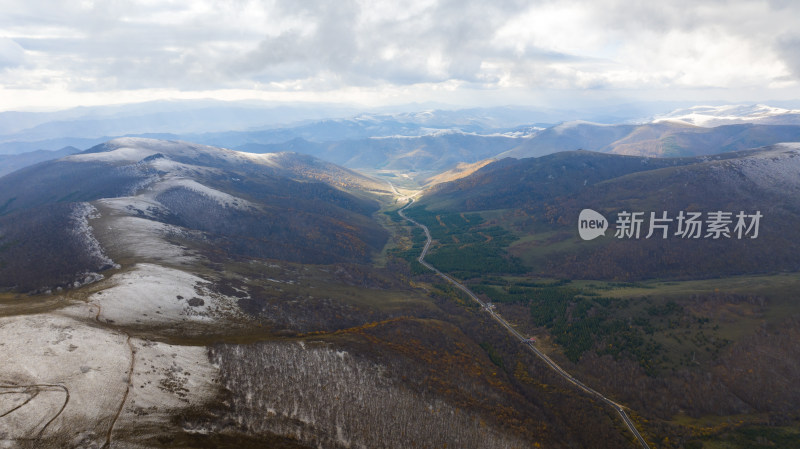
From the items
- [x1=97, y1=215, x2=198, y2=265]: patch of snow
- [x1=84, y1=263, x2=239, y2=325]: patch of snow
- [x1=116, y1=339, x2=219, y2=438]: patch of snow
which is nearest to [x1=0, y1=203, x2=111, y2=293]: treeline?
[x1=97, y1=215, x2=198, y2=265]: patch of snow

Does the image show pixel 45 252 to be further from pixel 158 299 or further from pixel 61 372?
pixel 61 372

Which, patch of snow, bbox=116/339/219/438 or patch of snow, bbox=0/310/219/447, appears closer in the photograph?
patch of snow, bbox=0/310/219/447

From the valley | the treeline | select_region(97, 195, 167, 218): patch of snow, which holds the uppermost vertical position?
select_region(97, 195, 167, 218): patch of snow

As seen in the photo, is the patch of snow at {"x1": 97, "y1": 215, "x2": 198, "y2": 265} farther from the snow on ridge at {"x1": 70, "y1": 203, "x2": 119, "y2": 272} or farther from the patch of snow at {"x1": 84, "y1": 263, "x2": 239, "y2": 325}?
the patch of snow at {"x1": 84, "y1": 263, "x2": 239, "y2": 325}

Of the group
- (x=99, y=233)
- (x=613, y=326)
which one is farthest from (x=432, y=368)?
(x=99, y=233)

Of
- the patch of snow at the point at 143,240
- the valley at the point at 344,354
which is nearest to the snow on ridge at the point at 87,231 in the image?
the valley at the point at 344,354

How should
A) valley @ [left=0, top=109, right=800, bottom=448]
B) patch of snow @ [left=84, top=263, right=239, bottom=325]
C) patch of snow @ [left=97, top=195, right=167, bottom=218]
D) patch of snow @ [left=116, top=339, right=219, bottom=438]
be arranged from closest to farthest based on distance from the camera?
1. patch of snow @ [left=116, top=339, right=219, bottom=438]
2. valley @ [left=0, top=109, right=800, bottom=448]
3. patch of snow @ [left=84, top=263, right=239, bottom=325]
4. patch of snow @ [left=97, top=195, right=167, bottom=218]

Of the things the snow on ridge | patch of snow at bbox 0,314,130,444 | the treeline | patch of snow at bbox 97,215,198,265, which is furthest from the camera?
patch of snow at bbox 97,215,198,265

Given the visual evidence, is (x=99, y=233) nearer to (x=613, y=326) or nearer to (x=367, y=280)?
(x=367, y=280)

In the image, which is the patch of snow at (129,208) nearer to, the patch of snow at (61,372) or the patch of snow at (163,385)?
the patch of snow at (61,372)

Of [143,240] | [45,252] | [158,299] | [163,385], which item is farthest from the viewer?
[143,240]

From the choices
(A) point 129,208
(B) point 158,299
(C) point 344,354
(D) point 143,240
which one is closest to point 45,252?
(D) point 143,240
